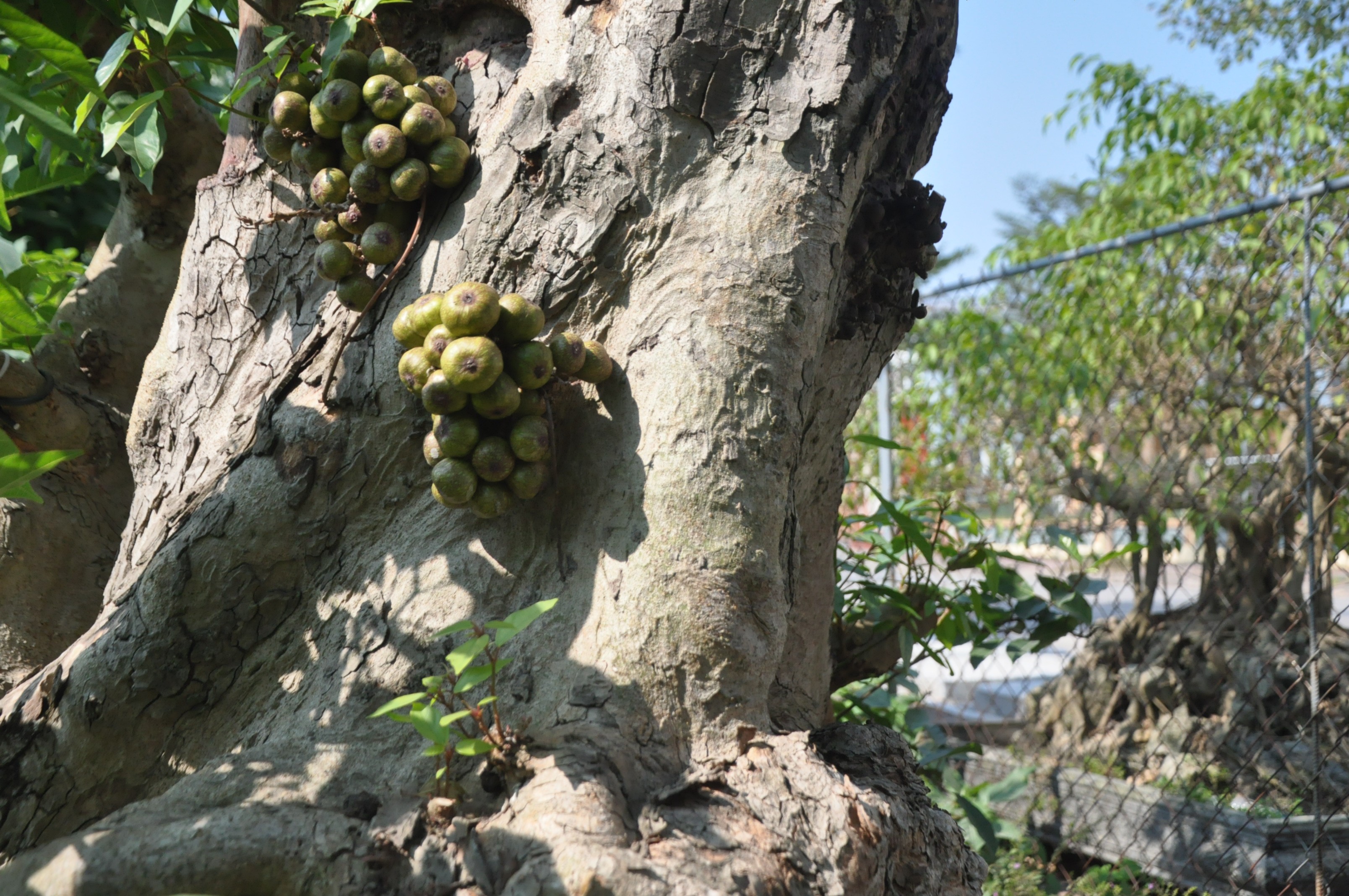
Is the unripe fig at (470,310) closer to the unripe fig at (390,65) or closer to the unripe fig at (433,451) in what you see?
the unripe fig at (433,451)

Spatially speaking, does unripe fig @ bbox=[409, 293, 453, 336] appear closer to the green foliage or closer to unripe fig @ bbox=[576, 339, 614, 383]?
unripe fig @ bbox=[576, 339, 614, 383]

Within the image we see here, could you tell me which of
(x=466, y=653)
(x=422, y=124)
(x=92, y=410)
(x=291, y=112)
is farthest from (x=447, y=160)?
(x=92, y=410)

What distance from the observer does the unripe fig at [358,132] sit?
1.41 metres

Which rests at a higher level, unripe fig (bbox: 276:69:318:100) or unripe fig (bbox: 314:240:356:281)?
unripe fig (bbox: 276:69:318:100)

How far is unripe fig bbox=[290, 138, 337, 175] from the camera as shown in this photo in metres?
1.47

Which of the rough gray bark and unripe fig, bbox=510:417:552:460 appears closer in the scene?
unripe fig, bbox=510:417:552:460

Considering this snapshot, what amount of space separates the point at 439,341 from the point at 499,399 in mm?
111

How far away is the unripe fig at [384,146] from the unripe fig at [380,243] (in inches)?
1.4

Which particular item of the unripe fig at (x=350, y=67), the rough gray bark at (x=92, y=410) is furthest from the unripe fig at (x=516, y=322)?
the rough gray bark at (x=92, y=410)

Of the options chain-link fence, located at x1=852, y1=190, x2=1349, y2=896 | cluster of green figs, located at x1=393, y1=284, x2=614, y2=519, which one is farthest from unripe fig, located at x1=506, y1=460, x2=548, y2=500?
chain-link fence, located at x1=852, y1=190, x2=1349, y2=896

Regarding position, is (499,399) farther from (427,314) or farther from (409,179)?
(409,179)

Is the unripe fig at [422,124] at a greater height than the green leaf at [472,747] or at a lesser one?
greater

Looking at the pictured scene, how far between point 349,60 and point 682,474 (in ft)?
2.72

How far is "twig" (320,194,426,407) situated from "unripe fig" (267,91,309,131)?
0.23 metres
